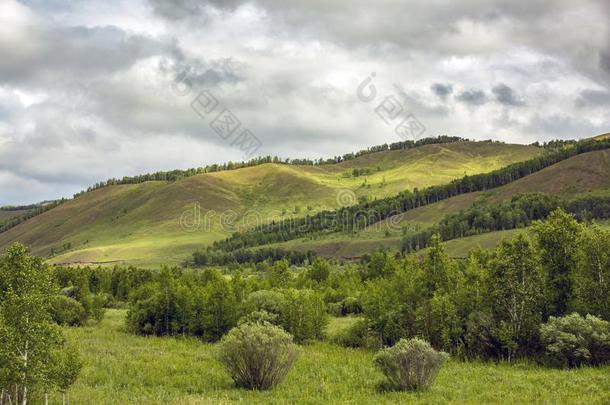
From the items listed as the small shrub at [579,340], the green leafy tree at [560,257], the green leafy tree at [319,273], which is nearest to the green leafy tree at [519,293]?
the green leafy tree at [560,257]

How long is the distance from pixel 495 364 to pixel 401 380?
10.9 meters

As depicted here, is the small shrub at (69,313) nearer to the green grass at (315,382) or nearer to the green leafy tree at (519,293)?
the green grass at (315,382)

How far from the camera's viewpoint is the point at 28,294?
67.6 feet

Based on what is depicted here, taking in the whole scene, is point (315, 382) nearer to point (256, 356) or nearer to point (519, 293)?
point (256, 356)

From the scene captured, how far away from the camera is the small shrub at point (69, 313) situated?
54588 millimetres

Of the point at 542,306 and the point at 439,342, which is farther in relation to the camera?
the point at 439,342

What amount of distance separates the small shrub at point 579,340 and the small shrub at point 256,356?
15.8 meters

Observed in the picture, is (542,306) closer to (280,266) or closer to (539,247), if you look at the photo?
(539,247)

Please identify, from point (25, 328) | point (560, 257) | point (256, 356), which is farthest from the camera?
point (560, 257)

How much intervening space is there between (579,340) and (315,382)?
15.3m

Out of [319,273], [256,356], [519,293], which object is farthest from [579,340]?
[319,273]

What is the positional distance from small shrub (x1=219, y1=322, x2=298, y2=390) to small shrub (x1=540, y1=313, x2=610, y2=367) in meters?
15.8

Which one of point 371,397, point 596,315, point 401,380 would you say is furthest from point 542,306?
point 371,397

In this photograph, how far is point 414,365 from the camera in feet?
84.8
